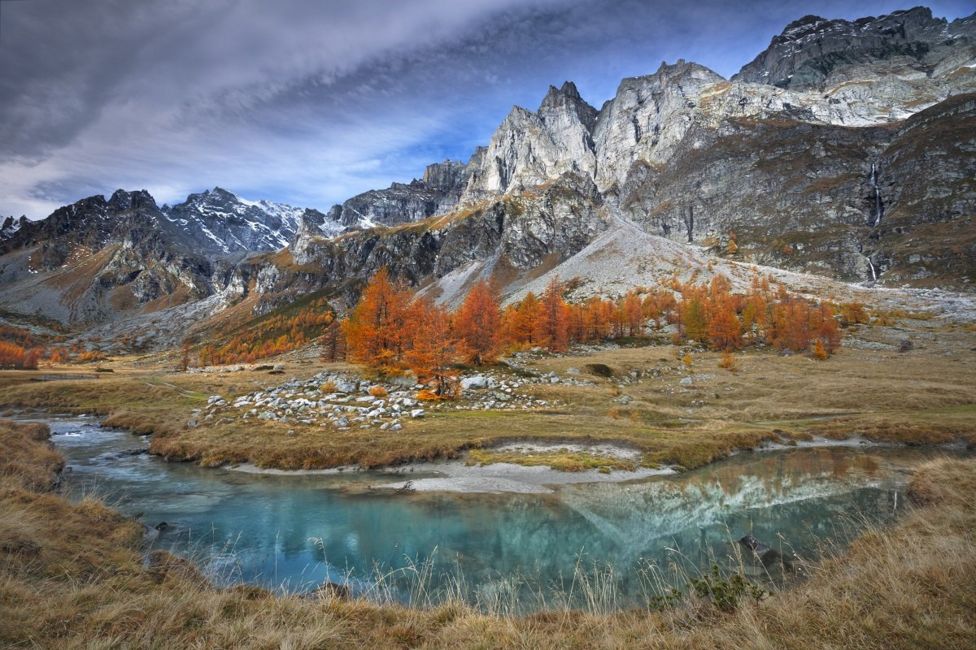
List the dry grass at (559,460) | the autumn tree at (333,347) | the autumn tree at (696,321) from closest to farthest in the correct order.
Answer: the dry grass at (559,460) → the autumn tree at (333,347) → the autumn tree at (696,321)

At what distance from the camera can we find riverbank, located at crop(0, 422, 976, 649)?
21.5ft

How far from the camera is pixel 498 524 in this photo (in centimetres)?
2075

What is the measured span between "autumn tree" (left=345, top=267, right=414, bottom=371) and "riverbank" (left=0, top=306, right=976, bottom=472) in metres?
4.18

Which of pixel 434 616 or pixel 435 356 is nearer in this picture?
pixel 434 616

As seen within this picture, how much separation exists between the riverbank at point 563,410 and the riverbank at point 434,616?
65.3 feet

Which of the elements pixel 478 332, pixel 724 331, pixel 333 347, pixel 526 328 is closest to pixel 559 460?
pixel 478 332

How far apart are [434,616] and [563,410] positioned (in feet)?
124

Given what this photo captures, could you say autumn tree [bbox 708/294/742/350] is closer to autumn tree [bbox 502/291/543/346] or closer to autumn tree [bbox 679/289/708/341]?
autumn tree [bbox 679/289/708/341]

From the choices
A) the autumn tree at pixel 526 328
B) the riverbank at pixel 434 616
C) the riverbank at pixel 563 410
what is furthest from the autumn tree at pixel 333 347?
Result: the riverbank at pixel 434 616

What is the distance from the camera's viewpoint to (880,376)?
58781mm

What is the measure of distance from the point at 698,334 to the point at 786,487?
77.6 m

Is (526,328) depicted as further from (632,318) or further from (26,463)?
(26,463)

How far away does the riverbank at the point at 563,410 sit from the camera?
103 feet

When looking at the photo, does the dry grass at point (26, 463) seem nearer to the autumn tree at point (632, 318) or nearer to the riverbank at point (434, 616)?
the riverbank at point (434, 616)
